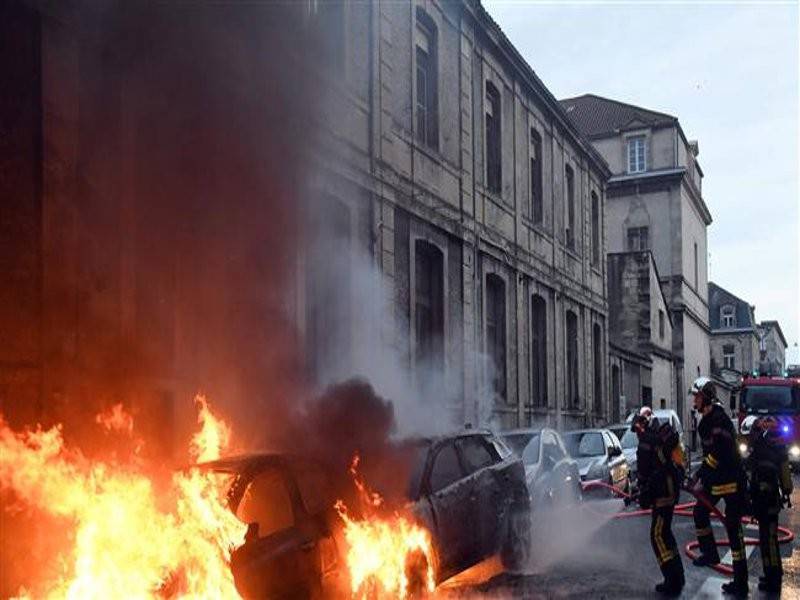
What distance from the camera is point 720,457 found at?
28.7 feet

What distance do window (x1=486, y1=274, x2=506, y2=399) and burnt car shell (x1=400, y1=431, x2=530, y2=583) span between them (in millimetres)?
10609

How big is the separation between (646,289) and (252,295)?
27595 mm

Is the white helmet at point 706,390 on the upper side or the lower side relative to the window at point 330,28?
lower

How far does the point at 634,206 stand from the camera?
1868 inches

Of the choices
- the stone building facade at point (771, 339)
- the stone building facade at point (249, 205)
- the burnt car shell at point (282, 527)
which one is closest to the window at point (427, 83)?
the stone building facade at point (249, 205)

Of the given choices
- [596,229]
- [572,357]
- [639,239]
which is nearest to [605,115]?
[639,239]

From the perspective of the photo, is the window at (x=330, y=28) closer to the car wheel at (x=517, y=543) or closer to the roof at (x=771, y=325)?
the car wheel at (x=517, y=543)

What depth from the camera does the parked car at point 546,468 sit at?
11.5 m

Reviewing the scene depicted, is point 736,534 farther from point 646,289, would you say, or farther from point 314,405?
point 646,289

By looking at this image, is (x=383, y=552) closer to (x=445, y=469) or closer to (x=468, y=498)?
(x=445, y=469)

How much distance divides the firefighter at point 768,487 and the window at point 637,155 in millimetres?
39432

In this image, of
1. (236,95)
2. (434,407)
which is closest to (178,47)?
(236,95)

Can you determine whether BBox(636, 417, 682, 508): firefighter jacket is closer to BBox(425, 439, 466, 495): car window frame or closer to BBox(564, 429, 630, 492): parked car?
BBox(425, 439, 466, 495): car window frame

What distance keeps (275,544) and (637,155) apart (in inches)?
1754
